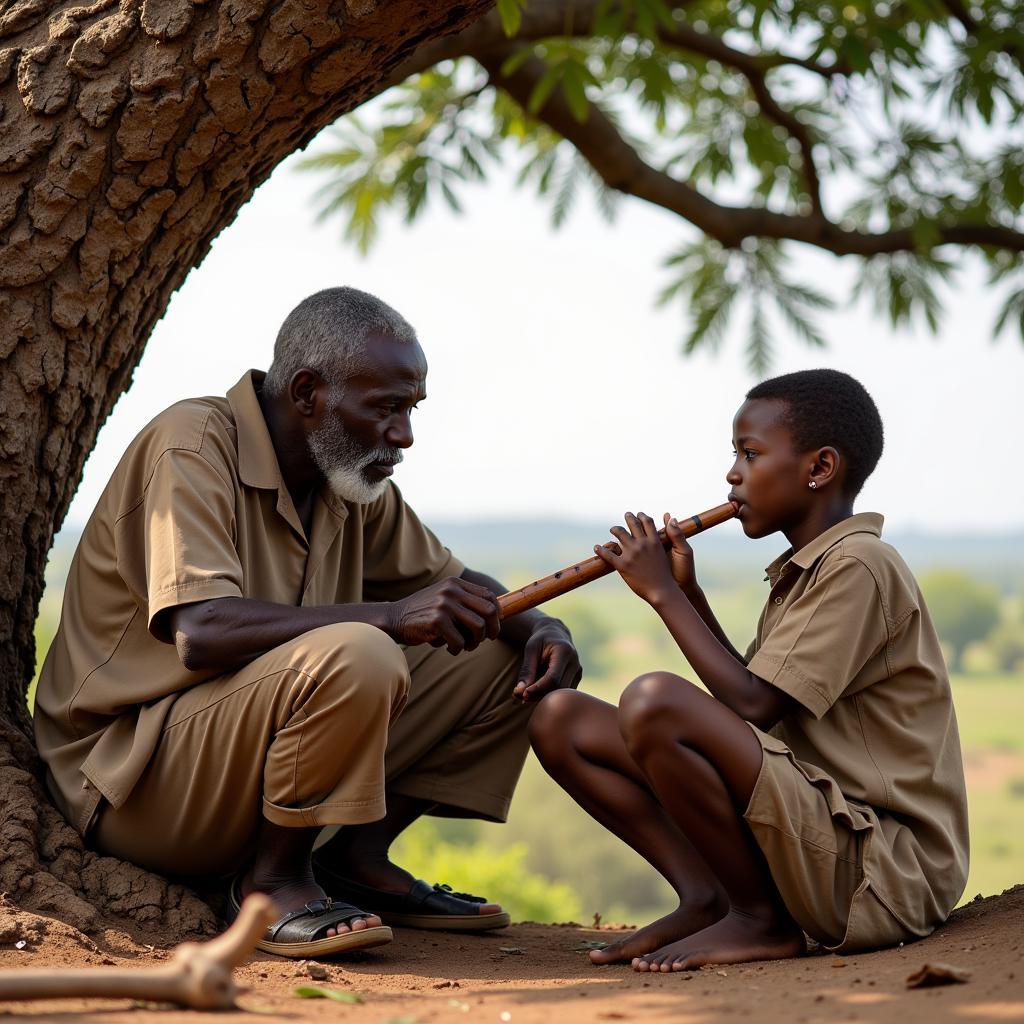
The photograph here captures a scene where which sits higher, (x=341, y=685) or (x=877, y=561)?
(x=877, y=561)

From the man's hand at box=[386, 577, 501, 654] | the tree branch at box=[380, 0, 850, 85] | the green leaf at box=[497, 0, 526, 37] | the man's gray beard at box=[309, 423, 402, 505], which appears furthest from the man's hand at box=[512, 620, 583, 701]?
the tree branch at box=[380, 0, 850, 85]

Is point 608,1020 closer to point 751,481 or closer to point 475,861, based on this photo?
point 751,481

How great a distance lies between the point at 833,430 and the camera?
331 centimetres

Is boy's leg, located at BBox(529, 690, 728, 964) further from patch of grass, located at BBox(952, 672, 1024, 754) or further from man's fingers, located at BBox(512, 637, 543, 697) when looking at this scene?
patch of grass, located at BBox(952, 672, 1024, 754)

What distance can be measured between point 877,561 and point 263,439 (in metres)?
1.64

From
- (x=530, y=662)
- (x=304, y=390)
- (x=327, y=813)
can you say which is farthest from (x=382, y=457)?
(x=327, y=813)

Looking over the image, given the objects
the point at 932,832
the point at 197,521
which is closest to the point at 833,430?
the point at 932,832

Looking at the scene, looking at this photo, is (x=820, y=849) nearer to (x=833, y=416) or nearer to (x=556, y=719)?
(x=556, y=719)

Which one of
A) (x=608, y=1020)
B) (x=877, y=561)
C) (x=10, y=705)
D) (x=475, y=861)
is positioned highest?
(x=877, y=561)

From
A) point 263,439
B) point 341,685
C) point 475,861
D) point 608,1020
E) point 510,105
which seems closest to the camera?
point 608,1020

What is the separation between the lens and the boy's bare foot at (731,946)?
9.62 ft

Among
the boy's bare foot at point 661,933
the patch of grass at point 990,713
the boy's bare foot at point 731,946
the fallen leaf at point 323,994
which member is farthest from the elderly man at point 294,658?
the patch of grass at point 990,713

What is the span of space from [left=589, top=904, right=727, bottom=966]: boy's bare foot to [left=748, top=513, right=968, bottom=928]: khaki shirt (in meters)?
0.45

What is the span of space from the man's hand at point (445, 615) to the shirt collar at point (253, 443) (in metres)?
0.53
